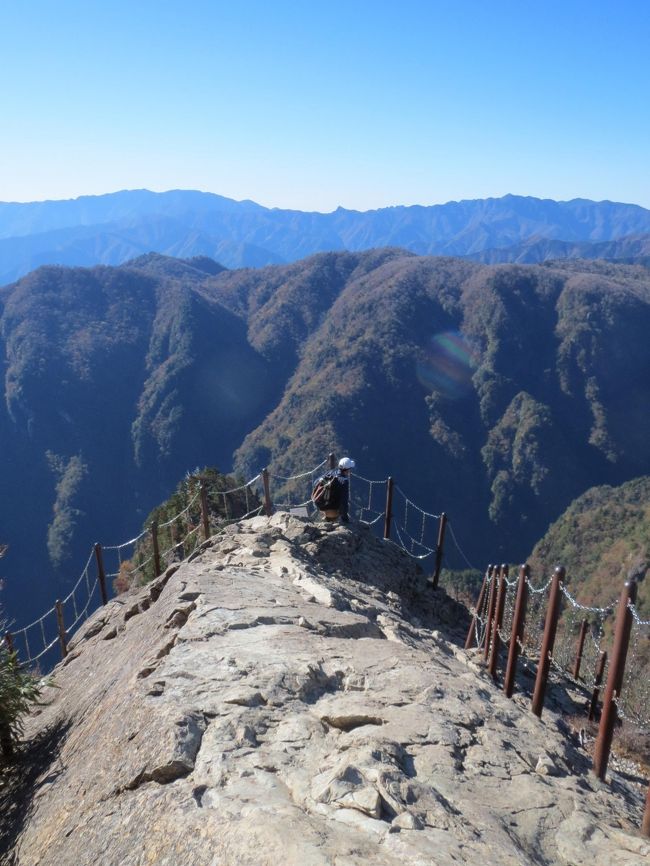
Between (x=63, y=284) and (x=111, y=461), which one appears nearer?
(x=111, y=461)

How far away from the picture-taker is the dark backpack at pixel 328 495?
1085cm

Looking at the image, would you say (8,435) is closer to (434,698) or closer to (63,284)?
(63,284)

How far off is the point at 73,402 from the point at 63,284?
2988cm

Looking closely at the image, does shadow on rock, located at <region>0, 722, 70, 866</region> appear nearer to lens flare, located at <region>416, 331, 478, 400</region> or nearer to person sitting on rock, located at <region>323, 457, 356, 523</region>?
person sitting on rock, located at <region>323, 457, 356, 523</region>

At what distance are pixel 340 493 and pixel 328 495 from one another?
0.23 m

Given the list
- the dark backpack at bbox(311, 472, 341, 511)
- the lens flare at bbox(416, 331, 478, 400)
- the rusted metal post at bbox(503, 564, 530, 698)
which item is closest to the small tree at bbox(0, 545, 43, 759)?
the rusted metal post at bbox(503, 564, 530, 698)

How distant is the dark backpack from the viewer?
1085 centimetres

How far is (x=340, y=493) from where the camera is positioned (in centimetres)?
1100

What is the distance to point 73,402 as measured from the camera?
3568 inches

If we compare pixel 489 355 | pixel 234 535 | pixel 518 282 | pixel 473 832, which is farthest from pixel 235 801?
pixel 518 282

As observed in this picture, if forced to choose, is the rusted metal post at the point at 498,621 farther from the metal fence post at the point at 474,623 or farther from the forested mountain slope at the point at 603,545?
the forested mountain slope at the point at 603,545

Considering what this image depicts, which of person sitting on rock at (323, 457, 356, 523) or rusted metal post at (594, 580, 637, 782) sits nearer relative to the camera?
rusted metal post at (594, 580, 637, 782)

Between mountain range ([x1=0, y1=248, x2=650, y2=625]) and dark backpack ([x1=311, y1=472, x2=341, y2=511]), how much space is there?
59162mm

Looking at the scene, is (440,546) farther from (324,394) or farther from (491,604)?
(324,394)
